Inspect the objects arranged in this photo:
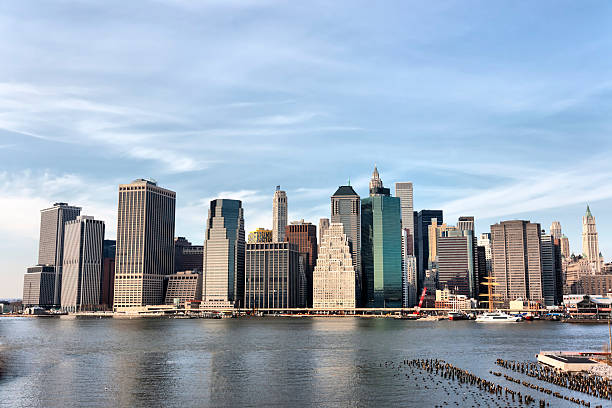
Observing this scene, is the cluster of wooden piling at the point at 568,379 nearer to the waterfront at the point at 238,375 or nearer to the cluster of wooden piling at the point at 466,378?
the waterfront at the point at 238,375

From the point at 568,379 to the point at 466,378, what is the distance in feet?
60.6

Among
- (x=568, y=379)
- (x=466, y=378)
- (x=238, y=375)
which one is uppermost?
(x=568, y=379)

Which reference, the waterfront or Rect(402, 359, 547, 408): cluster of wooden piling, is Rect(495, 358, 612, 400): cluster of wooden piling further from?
Rect(402, 359, 547, 408): cluster of wooden piling

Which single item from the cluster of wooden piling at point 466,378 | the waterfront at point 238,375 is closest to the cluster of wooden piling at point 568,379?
the waterfront at point 238,375

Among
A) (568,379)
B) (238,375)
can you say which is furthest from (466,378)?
(238,375)

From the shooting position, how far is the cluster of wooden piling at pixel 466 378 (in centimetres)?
10081

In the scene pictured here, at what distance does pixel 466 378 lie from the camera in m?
121

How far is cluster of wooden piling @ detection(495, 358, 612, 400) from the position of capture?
105 m

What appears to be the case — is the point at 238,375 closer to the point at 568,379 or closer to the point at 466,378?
the point at 466,378

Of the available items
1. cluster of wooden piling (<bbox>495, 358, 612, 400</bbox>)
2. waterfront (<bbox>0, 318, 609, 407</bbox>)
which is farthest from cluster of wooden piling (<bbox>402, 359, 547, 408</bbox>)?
cluster of wooden piling (<bbox>495, 358, 612, 400</bbox>)

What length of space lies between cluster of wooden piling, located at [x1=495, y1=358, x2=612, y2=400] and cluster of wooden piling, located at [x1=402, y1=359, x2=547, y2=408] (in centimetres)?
1100

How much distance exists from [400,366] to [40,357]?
311 ft

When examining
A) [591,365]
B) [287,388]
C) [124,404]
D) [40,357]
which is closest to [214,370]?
[287,388]

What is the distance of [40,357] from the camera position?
6486 inches
